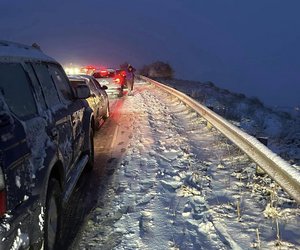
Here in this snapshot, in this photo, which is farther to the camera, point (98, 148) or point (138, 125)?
point (138, 125)

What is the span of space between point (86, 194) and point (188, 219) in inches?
72.1

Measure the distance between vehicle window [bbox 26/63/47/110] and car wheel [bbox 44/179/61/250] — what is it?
0.86 metres

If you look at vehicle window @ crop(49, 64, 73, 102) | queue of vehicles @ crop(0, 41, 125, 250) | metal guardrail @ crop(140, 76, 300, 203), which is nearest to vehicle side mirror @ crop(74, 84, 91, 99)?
vehicle window @ crop(49, 64, 73, 102)

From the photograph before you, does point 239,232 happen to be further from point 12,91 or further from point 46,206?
point 12,91

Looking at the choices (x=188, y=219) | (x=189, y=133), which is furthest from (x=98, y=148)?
(x=188, y=219)

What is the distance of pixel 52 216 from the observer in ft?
14.2

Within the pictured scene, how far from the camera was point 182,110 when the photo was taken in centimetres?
1509

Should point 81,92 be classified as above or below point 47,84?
below

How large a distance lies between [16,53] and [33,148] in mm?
1115

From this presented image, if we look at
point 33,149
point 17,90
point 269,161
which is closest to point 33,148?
point 33,149

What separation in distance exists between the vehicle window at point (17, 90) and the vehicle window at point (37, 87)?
149 mm

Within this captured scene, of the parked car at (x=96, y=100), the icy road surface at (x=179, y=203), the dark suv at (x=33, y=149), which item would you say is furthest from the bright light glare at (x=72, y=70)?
the dark suv at (x=33, y=149)

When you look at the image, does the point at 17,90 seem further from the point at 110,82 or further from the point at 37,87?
the point at 110,82

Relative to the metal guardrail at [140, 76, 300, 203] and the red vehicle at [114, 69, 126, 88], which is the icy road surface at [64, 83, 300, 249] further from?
the red vehicle at [114, 69, 126, 88]
